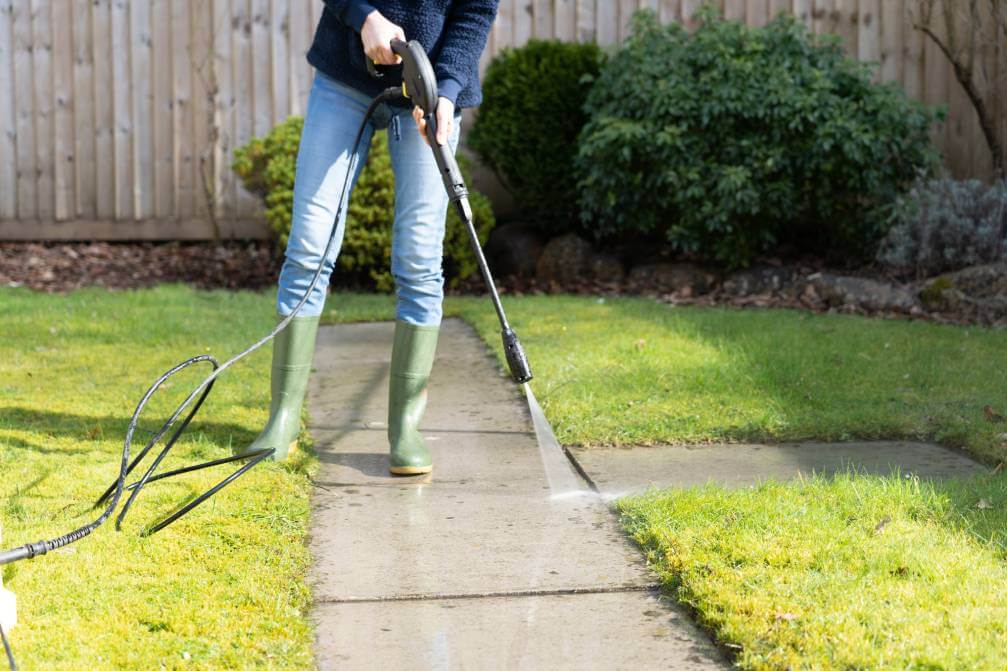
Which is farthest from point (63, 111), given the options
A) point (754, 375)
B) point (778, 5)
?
point (754, 375)

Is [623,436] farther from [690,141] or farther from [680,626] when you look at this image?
[690,141]

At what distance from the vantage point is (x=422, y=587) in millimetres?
2588

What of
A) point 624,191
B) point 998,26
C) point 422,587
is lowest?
point 422,587

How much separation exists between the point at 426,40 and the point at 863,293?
3914 millimetres

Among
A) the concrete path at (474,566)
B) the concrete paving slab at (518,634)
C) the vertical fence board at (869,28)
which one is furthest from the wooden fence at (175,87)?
the concrete paving slab at (518,634)

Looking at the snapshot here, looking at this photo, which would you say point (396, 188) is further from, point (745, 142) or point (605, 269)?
point (605, 269)

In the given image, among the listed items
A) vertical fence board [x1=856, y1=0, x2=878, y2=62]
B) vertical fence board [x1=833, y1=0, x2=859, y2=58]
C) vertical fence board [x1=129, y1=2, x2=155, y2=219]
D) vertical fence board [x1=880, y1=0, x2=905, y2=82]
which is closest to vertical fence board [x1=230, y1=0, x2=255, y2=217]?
vertical fence board [x1=129, y1=2, x2=155, y2=219]

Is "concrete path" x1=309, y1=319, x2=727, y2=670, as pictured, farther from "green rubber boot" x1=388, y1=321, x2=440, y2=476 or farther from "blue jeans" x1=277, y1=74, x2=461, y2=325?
"blue jeans" x1=277, y1=74, x2=461, y2=325

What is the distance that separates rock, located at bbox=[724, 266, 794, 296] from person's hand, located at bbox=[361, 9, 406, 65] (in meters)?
4.29

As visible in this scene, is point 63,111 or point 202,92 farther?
point 63,111

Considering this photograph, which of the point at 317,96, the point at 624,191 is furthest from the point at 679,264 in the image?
the point at 317,96

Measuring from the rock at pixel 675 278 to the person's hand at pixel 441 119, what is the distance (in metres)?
4.16

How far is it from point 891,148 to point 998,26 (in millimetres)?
1572

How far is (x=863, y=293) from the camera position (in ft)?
21.8
